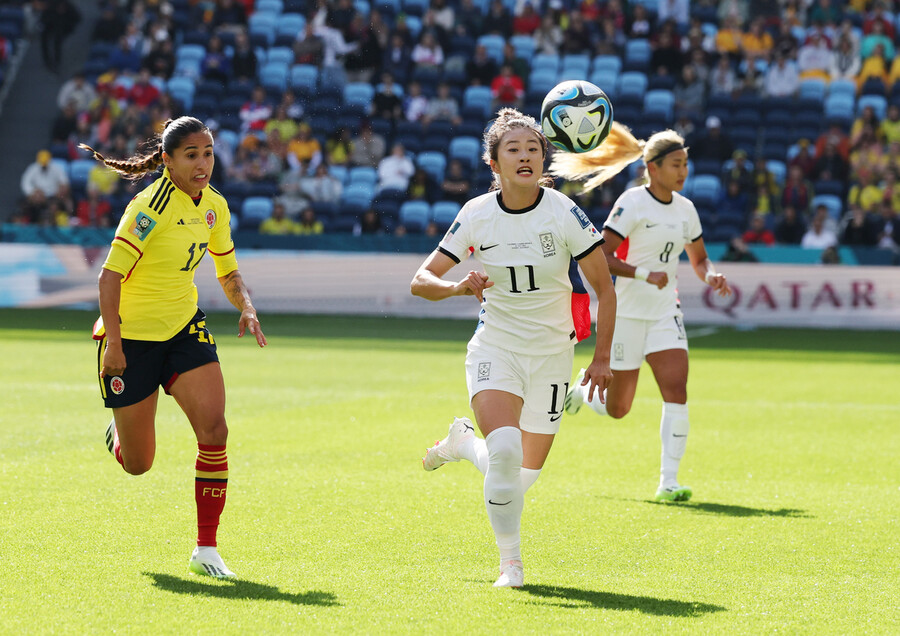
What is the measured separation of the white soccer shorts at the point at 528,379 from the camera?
18.4ft

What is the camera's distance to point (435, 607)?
4.94 m

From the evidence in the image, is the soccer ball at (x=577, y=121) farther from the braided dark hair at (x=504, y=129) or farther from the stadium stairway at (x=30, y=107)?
the stadium stairway at (x=30, y=107)

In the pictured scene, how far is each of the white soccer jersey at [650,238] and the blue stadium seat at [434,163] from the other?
53.3 ft

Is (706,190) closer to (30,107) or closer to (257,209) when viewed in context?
(257,209)

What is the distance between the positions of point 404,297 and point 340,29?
26.2 ft

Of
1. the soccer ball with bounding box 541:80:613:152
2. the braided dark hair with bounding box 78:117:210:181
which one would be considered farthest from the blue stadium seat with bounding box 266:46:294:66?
the braided dark hair with bounding box 78:117:210:181

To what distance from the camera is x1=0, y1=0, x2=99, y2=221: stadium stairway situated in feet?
87.9

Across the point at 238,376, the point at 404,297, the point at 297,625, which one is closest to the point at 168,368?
the point at 297,625

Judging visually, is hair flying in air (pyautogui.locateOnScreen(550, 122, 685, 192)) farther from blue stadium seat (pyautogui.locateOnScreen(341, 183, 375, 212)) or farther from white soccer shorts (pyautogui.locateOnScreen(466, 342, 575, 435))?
blue stadium seat (pyautogui.locateOnScreen(341, 183, 375, 212))

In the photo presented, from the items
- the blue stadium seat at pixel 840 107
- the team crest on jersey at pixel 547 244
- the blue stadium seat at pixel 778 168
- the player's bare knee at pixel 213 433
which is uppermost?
Answer: the blue stadium seat at pixel 840 107

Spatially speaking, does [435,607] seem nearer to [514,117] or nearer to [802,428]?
[514,117]

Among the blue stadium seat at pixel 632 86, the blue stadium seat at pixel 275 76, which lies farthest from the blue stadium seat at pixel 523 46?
the blue stadium seat at pixel 275 76

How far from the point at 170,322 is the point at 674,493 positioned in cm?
337

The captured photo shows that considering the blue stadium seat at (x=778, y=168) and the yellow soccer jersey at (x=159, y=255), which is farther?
the blue stadium seat at (x=778, y=168)
